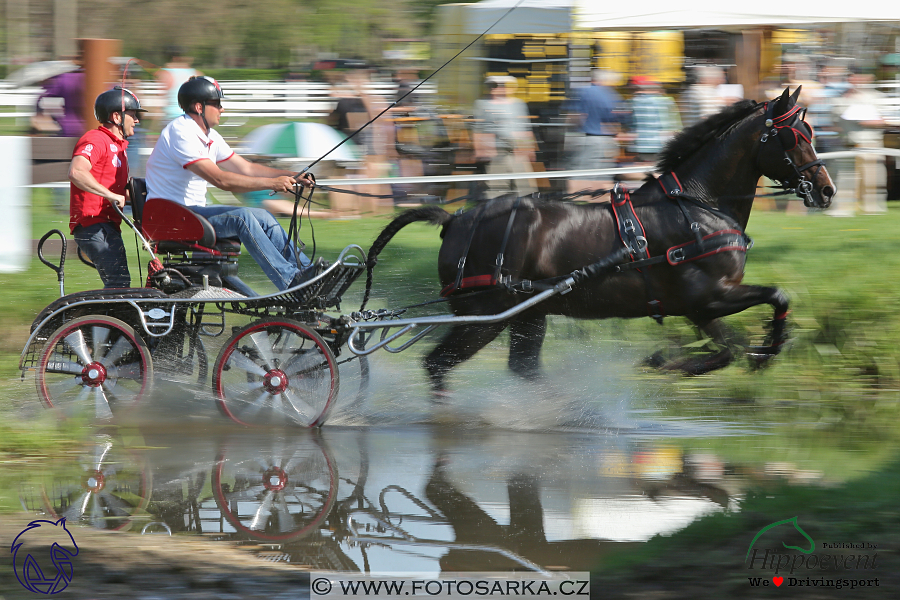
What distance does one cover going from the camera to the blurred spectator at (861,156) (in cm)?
951

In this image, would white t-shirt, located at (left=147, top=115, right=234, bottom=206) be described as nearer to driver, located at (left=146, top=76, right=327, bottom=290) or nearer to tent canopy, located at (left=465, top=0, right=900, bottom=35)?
driver, located at (left=146, top=76, right=327, bottom=290)

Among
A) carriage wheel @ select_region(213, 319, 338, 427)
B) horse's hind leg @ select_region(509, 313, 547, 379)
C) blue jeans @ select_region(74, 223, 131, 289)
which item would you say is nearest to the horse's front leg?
horse's hind leg @ select_region(509, 313, 547, 379)

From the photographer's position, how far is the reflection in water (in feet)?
12.5

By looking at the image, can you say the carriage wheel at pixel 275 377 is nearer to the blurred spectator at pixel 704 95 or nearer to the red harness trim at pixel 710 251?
the red harness trim at pixel 710 251

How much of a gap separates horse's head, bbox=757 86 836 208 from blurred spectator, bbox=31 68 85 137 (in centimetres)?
591

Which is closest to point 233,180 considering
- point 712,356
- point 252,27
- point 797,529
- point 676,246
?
point 676,246

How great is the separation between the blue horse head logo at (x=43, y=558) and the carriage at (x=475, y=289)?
1.81 meters

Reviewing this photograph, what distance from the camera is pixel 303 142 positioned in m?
9.55

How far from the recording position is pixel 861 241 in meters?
8.09

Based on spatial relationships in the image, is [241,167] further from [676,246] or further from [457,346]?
[676,246]

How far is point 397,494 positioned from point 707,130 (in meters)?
2.89

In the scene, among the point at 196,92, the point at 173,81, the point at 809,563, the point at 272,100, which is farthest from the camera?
the point at 272,100

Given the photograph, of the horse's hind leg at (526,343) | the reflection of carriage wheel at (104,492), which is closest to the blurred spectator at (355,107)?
the horse's hind leg at (526,343)
